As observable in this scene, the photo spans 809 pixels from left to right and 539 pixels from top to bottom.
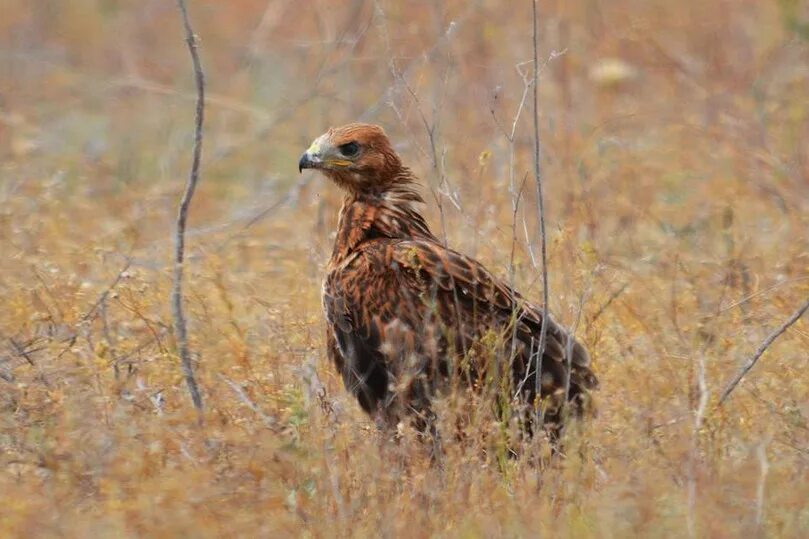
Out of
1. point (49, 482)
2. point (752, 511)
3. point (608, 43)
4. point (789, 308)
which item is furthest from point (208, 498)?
point (608, 43)

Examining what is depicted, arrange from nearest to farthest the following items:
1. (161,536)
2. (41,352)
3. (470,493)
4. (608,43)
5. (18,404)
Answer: (161,536), (470,493), (18,404), (41,352), (608,43)

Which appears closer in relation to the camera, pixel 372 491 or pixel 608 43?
pixel 372 491

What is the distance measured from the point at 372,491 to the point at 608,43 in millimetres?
7097

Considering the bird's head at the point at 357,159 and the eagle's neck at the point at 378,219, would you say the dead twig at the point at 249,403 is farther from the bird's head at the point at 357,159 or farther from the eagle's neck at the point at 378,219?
the bird's head at the point at 357,159

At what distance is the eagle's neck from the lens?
22.2 feet

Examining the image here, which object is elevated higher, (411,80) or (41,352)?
(411,80)

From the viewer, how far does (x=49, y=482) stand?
A: 541cm

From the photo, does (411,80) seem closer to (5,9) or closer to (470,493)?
(5,9)

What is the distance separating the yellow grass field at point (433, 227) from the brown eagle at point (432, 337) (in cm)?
15

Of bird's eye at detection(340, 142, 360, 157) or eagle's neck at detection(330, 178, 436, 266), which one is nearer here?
eagle's neck at detection(330, 178, 436, 266)

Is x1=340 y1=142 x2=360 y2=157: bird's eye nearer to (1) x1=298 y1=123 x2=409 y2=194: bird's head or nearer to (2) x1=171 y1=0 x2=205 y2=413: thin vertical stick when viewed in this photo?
(1) x1=298 y1=123 x2=409 y2=194: bird's head

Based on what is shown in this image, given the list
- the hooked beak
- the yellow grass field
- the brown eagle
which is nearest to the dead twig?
the yellow grass field

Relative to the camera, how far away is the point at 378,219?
6.81m

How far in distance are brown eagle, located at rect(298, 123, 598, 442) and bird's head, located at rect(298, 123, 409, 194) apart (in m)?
0.38
